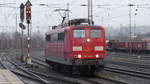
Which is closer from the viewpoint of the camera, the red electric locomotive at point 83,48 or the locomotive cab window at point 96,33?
the red electric locomotive at point 83,48

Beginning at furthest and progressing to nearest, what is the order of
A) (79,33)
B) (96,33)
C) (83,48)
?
(96,33), (79,33), (83,48)

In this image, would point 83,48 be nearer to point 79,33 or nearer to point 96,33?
point 79,33

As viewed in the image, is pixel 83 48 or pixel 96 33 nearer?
pixel 83 48

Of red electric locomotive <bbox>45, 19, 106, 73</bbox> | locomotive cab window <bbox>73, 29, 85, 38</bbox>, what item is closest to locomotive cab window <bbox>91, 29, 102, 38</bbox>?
red electric locomotive <bbox>45, 19, 106, 73</bbox>

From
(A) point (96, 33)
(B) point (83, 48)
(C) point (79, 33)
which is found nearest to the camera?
(B) point (83, 48)

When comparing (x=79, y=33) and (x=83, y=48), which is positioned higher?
(x=79, y=33)

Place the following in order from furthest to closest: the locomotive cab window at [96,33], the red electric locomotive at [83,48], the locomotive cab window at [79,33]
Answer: the locomotive cab window at [96,33] < the locomotive cab window at [79,33] < the red electric locomotive at [83,48]

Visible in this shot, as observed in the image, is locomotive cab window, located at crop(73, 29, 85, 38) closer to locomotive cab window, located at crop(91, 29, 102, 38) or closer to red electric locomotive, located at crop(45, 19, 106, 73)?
red electric locomotive, located at crop(45, 19, 106, 73)

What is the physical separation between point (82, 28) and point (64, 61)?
94.3 inches

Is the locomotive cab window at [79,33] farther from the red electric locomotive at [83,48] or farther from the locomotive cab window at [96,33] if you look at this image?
the locomotive cab window at [96,33]

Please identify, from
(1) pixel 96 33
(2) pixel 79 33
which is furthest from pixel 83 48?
(1) pixel 96 33

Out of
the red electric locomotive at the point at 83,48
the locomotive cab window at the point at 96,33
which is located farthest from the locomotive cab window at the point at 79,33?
the locomotive cab window at the point at 96,33

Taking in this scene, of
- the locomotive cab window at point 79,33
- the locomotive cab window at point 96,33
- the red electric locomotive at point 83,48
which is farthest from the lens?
the locomotive cab window at point 96,33

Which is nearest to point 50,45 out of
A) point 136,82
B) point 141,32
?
point 136,82
